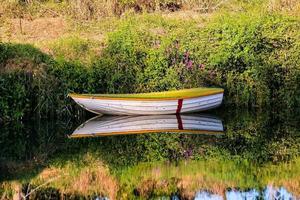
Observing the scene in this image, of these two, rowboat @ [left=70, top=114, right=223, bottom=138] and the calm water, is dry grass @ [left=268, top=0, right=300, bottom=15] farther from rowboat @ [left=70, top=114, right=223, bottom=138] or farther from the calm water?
rowboat @ [left=70, top=114, right=223, bottom=138]

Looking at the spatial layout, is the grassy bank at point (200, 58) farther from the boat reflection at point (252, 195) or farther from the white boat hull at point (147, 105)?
the boat reflection at point (252, 195)

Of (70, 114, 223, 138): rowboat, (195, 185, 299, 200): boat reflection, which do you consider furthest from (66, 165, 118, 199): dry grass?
(70, 114, 223, 138): rowboat

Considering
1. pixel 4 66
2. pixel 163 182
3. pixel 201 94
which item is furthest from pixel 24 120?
pixel 163 182

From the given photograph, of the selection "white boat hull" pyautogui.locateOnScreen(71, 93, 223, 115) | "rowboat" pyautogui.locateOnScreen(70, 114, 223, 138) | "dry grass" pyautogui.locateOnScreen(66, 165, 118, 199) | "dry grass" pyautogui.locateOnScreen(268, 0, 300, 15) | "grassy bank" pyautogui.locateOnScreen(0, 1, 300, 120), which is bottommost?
"rowboat" pyautogui.locateOnScreen(70, 114, 223, 138)

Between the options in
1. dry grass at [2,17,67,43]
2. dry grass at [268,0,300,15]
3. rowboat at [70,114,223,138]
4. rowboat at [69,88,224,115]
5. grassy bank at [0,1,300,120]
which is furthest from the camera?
dry grass at [268,0,300,15]

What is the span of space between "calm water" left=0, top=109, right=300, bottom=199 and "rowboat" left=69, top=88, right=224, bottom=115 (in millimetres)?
242

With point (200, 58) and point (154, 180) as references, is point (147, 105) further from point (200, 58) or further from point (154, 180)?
point (154, 180)

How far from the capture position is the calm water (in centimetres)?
1100

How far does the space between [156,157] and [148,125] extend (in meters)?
2.48

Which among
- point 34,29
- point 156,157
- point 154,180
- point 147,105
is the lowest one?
point 156,157

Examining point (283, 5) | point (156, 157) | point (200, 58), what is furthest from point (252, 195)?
point (283, 5)

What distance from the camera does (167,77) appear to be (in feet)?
55.6

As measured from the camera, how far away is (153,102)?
1600 centimetres

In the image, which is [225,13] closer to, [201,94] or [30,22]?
[201,94]
